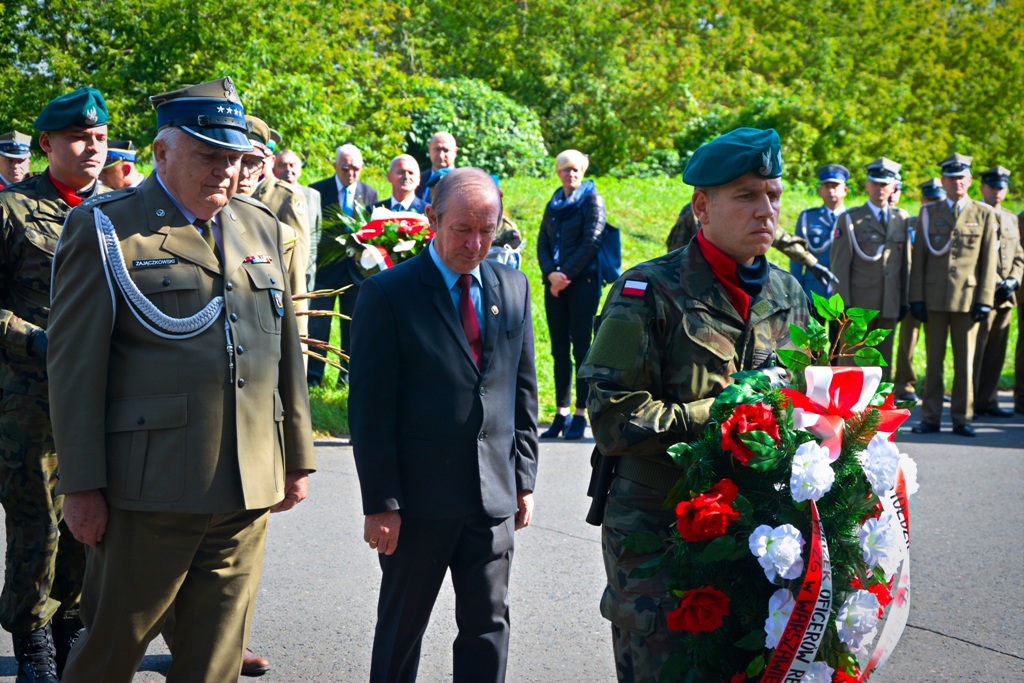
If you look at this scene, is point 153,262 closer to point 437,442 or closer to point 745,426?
point 437,442

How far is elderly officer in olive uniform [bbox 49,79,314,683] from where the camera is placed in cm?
306

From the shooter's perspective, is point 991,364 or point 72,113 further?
point 991,364

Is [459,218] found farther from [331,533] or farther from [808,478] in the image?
[331,533]

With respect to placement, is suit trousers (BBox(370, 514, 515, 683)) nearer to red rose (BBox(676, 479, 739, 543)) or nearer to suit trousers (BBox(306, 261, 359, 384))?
red rose (BBox(676, 479, 739, 543))

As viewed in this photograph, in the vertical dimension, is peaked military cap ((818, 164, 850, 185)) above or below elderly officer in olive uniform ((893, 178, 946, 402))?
above

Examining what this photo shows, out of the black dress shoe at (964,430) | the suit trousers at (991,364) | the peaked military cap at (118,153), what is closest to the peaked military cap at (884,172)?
the suit trousers at (991,364)

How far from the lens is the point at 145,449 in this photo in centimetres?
307

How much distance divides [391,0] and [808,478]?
2543 cm

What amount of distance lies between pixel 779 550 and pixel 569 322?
705cm

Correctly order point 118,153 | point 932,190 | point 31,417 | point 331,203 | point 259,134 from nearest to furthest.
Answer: point 31,417 < point 259,134 < point 118,153 < point 331,203 < point 932,190

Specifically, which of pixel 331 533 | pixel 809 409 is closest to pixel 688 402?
pixel 809 409

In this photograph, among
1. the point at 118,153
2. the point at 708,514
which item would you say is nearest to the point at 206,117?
the point at 708,514

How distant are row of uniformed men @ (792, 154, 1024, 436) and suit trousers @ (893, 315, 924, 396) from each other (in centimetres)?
2

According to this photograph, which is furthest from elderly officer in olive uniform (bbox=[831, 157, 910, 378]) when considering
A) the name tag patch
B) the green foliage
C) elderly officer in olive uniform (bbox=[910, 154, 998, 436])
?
the green foliage
